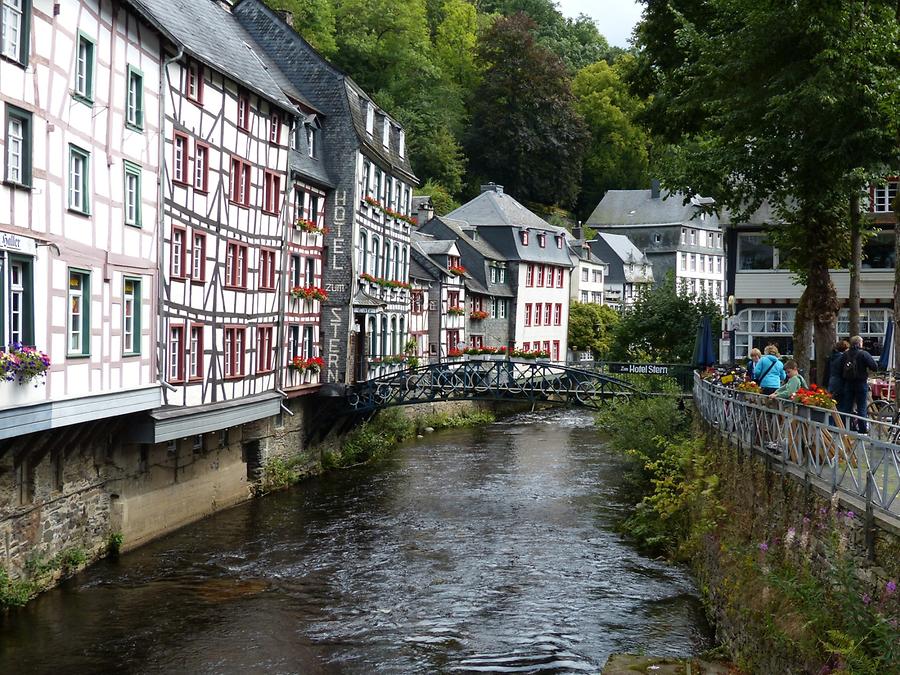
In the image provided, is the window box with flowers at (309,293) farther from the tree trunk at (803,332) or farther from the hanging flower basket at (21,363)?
the hanging flower basket at (21,363)

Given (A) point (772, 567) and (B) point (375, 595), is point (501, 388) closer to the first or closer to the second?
(B) point (375, 595)

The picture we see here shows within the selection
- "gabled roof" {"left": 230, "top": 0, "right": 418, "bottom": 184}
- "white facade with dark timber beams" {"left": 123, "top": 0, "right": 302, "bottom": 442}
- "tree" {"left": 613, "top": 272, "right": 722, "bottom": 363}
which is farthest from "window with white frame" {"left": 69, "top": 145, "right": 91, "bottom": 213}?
"tree" {"left": 613, "top": 272, "right": 722, "bottom": 363}

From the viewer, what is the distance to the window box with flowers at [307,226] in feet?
101

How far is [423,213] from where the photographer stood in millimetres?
56781

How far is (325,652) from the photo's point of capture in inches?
612

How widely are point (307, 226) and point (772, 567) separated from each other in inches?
838

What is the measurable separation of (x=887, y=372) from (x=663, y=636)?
48.0ft

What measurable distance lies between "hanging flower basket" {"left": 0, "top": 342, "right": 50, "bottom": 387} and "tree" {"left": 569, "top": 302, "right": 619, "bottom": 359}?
50962mm

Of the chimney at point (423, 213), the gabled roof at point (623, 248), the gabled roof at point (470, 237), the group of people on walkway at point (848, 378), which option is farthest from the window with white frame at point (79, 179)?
the gabled roof at point (623, 248)

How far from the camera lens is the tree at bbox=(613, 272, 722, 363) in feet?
138

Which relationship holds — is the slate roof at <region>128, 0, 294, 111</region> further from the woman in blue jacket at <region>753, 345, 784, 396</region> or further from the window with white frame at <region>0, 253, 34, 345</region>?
the woman in blue jacket at <region>753, 345, 784, 396</region>

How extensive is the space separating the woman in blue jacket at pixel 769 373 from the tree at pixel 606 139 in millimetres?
67922

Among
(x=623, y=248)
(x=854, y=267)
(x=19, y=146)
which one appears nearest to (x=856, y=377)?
(x=854, y=267)

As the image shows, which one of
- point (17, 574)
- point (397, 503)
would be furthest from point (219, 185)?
point (17, 574)
